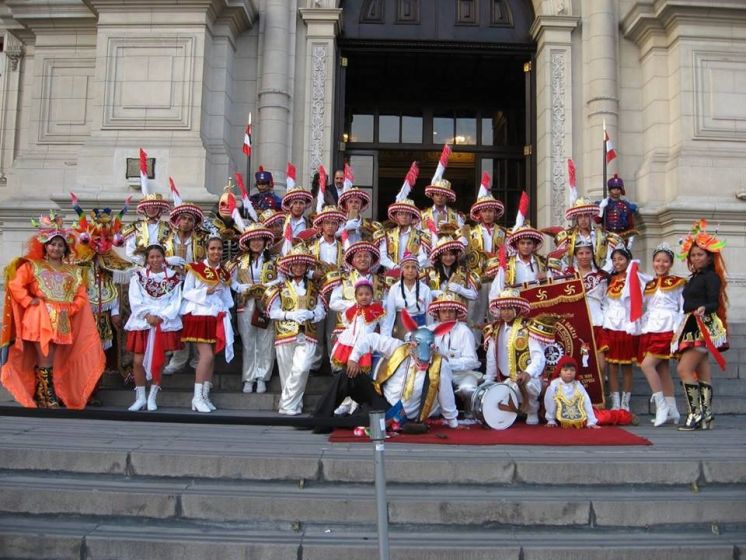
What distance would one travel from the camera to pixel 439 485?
17.8 ft

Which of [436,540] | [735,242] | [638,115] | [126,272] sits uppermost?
[638,115]

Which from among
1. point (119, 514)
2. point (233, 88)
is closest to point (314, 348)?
point (119, 514)

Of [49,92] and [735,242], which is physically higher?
[49,92]

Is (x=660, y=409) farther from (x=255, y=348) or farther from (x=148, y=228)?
(x=148, y=228)

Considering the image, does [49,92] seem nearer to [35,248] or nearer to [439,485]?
[35,248]

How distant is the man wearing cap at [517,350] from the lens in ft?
24.8

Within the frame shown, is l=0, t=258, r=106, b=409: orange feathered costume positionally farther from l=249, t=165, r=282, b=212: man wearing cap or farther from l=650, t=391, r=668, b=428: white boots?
l=650, t=391, r=668, b=428: white boots

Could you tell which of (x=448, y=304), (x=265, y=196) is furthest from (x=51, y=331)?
(x=448, y=304)

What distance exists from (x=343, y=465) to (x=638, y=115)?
412 inches

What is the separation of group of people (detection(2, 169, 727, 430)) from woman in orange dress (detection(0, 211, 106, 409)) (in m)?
0.02

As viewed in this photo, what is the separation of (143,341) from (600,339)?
543cm

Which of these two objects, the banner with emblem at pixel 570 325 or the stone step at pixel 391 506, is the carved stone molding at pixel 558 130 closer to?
the banner with emblem at pixel 570 325

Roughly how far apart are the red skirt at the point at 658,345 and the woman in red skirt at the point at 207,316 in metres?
4.83

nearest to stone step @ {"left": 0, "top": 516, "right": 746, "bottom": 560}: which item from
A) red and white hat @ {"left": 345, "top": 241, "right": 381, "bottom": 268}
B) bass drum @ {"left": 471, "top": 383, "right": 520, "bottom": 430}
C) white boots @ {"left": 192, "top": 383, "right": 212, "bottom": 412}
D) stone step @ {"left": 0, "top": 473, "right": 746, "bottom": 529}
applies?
stone step @ {"left": 0, "top": 473, "right": 746, "bottom": 529}
